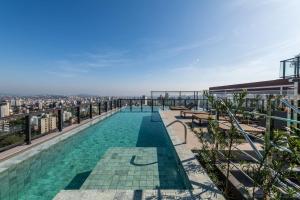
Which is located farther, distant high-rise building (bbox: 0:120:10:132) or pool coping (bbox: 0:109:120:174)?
distant high-rise building (bbox: 0:120:10:132)

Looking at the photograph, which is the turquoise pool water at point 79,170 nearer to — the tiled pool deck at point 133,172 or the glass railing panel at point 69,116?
the tiled pool deck at point 133,172

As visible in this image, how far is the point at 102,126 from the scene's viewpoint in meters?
8.68

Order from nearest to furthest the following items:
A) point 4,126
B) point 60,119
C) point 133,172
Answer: point 133,172
point 4,126
point 60,119

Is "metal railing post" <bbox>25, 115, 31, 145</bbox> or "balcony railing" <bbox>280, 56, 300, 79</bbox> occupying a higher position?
"balcony railing" <bbox>280, 56, 300, 79</bbox>

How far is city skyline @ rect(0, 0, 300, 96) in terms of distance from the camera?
8.30 meters

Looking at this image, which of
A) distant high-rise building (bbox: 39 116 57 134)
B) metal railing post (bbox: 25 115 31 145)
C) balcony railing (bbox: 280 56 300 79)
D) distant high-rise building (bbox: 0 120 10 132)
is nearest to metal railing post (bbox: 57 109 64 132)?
distant high-rise building (bbox: 39 116 57 134)

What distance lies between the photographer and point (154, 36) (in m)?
14.3

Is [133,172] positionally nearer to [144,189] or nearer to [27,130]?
[144,189]

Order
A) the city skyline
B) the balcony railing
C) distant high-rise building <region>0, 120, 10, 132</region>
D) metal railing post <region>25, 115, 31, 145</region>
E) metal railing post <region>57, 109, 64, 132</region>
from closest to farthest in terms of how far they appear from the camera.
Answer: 1. distant high-rise building <region>0, 120, 10, 132</region>
2. metal railing post <region>25, 115, 31, 145</region>
3. metal railing post <region>57, 109, 64, 132</region>
4. the city skyline
5. the balcony railing

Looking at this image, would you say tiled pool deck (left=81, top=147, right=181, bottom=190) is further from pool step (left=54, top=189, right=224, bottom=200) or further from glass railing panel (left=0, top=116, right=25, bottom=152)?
glass railing panel (left=0, top=116, right=25, bottom=152)

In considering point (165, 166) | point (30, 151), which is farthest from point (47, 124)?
point (165, 166)

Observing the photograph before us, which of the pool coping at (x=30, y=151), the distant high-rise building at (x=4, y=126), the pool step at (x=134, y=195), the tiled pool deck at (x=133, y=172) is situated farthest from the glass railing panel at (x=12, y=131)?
the pool step at (x=134, y=195)

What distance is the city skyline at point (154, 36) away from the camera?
27.2ft

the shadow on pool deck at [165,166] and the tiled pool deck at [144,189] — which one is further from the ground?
the tiled pool deck at [144,189]
